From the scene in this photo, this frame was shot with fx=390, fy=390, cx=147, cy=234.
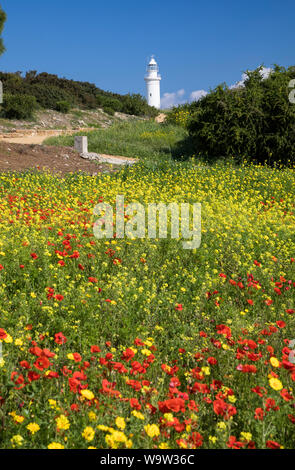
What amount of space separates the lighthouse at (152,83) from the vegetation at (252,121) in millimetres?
51674

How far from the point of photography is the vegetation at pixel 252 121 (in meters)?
15.5

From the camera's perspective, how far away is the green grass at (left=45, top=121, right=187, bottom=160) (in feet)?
62.4

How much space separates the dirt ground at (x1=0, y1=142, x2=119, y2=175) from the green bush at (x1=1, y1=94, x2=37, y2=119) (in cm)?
1580

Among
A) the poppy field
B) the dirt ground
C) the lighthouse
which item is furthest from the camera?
the lighthouse

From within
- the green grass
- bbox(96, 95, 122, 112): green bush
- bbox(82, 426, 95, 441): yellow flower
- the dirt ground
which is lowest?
bbox(82, 426, 95, 441): yellow flower

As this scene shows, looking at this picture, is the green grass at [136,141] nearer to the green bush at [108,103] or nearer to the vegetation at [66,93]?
the vegetation at [66,93]

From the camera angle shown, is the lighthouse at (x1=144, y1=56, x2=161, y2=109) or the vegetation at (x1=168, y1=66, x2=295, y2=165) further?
the lighthouse at (x1=144, y1=56, x2=161, y2=109)

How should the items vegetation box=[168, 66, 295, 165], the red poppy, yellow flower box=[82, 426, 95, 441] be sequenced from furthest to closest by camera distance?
vegetation box=[168, 66, 295, 165], the red poppy, yellow flower box=[82, 426, 95, 441]

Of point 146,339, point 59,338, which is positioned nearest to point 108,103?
point 146,339

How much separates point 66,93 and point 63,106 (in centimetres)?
393

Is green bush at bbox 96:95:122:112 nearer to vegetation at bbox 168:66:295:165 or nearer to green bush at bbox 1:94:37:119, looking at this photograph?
green bush at bbox 1:94:37:119

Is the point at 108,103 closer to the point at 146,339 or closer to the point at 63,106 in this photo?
the point at 63,106

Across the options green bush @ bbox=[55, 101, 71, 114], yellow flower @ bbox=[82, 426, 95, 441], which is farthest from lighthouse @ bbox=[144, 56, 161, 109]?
yellow flower @ bbox=[82, 426, 95, 441]

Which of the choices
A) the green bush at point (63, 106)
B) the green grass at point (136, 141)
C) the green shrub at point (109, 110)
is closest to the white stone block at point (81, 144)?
the green grass at point (136, 141)
